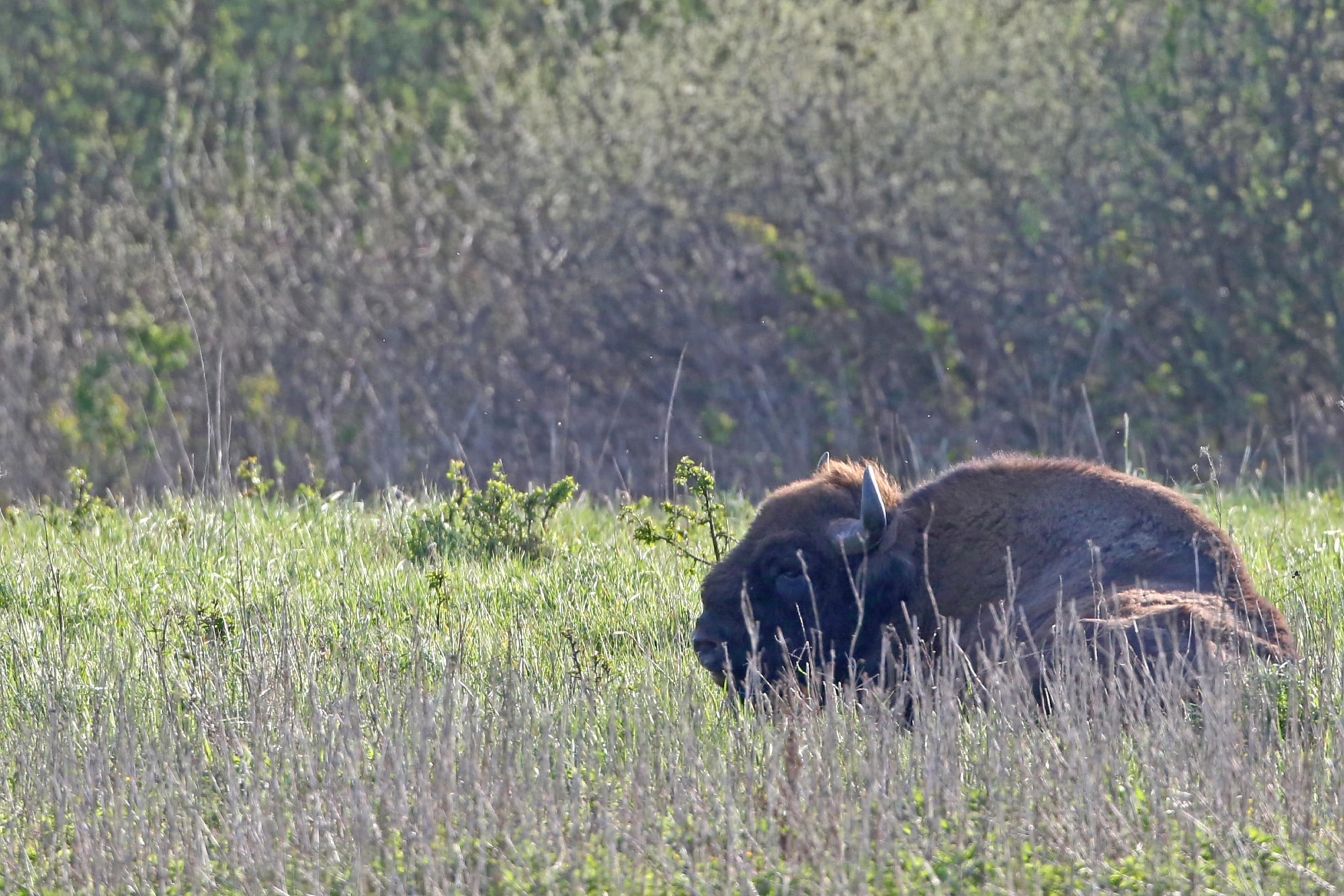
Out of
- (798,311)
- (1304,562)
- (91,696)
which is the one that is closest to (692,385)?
(798,311)

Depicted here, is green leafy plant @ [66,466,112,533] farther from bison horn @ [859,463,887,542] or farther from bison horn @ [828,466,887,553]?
bison horn @ [859,463,887,542]

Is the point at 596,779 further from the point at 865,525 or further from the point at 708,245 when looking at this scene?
the point at 708,245

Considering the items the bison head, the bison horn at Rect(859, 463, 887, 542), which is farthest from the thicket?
the bison horn at Rect(859, 463, 887, 542)

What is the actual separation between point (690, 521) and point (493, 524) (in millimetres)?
1051

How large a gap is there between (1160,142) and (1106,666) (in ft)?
39.0

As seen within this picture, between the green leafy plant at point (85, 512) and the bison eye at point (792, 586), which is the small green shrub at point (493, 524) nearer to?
the green leafy plant at point (85, 512)

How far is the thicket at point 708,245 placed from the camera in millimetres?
16188

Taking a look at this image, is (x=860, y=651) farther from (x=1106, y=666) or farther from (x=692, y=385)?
(x=692, y=385)

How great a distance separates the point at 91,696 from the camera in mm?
6098

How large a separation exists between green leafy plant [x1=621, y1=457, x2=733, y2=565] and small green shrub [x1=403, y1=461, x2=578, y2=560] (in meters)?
0.46

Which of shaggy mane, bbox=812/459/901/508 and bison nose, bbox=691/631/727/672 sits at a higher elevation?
shaggy mane, bbox=812/459/901/508

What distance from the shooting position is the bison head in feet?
20.9

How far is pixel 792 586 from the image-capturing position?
653cm

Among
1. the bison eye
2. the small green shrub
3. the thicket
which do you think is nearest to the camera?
the bison eye
